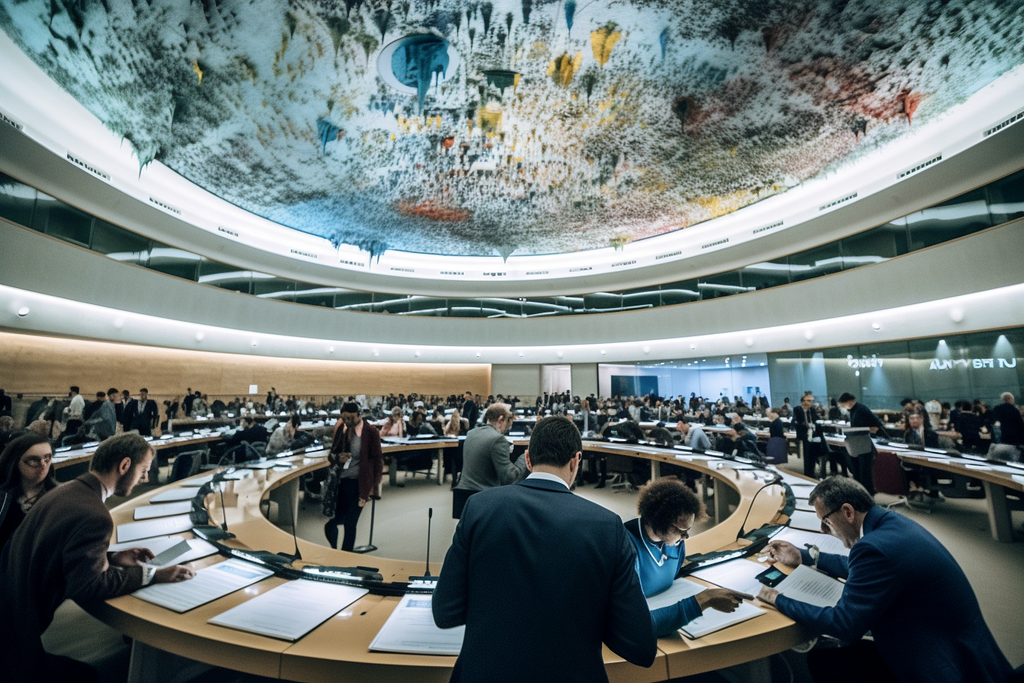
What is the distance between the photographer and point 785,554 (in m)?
2.12

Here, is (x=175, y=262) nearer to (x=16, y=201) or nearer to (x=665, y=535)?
(x=16, y=201)

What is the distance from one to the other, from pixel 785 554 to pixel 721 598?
2.21 ft

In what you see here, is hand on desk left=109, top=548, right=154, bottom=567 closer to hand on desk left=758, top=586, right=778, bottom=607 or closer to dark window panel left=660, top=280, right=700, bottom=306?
hand on desk left=758, top=586, right=778, bottom=607

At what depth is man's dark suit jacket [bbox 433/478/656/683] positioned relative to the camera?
1016 millimetres

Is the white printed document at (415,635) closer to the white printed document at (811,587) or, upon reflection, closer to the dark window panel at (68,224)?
the white printed document at (811,587)

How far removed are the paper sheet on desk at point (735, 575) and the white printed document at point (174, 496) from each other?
369 cm

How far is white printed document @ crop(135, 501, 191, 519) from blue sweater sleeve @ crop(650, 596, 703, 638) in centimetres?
312

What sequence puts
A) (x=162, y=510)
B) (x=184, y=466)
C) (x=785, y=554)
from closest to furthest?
1. (x=785, y=554)
2. (x=162, y=510)
3. (x=184, y=466)

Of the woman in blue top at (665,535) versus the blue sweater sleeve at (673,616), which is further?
the woman in blue top at (665,535)

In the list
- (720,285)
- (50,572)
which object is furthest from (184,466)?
(720,285)

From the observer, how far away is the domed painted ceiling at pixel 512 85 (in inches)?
196

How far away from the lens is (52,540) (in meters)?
1.57

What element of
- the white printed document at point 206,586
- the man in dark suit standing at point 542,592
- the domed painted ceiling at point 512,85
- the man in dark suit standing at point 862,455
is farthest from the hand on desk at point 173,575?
the man in dark suit standing at point 862,455

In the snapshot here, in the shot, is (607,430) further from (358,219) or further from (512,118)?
(358,219)
